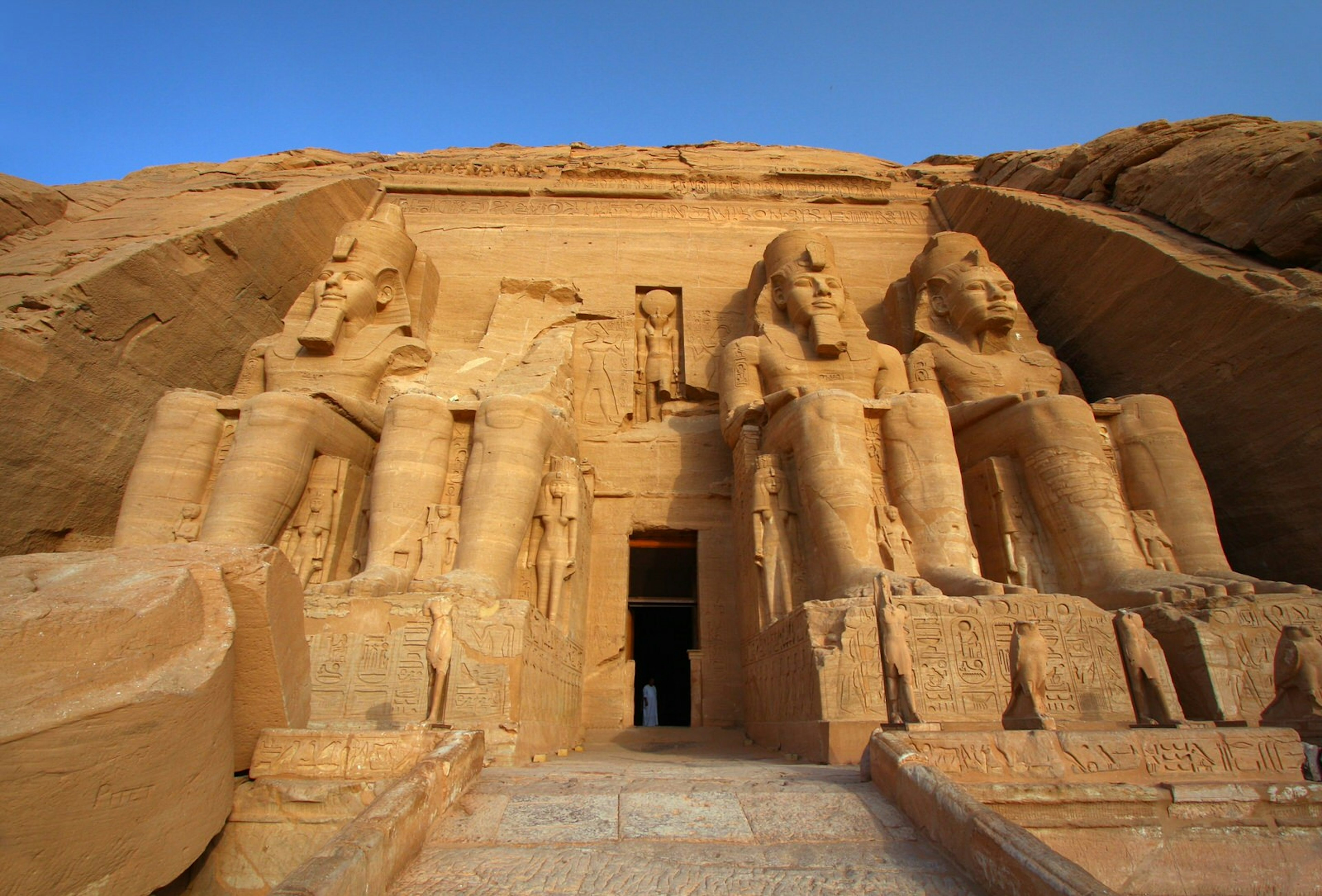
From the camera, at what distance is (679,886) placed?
196 centimetres

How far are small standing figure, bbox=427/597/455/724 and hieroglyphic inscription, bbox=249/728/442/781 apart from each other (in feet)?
1.69

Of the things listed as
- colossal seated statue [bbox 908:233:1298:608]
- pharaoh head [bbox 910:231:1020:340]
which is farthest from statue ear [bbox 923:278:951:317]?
colossal seated statue [bbox 908:233:1298:608]

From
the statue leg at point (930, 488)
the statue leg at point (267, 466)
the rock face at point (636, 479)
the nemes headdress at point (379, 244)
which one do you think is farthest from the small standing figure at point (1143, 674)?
the nemes headdress at point (379, 244)

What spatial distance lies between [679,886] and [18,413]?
507cm

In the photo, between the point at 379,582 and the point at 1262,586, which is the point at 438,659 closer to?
the point at 379,582

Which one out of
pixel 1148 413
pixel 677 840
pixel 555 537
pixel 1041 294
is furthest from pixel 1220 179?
pixel 677 840

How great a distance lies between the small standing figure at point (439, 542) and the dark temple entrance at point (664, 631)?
3881mm

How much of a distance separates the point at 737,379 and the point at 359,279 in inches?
124

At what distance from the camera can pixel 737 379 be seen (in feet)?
19.8

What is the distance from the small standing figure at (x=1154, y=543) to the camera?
4734 millimetres

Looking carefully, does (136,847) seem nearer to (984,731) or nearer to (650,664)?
(984,731)

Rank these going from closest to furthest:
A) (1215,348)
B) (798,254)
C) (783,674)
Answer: (783,674) < (1215,348) < (798,254)

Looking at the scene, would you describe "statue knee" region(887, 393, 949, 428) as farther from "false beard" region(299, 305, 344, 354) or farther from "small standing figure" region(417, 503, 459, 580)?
"false beard" region(299, 305, 344, 354)

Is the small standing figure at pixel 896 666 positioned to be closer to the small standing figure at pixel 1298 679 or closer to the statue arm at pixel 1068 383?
the small standing figure at pixel 1298 679
